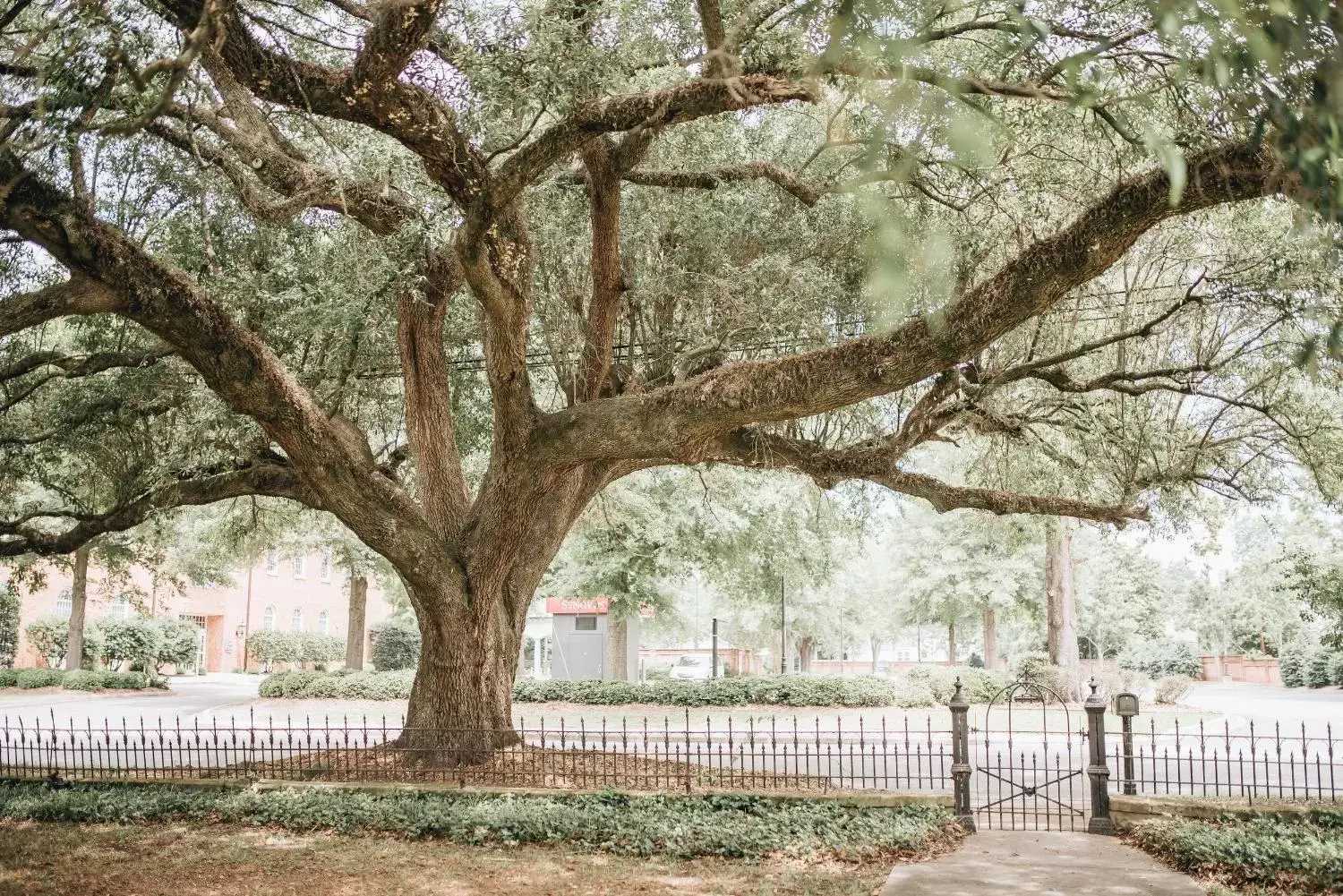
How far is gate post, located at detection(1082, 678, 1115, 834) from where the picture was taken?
9.91 m

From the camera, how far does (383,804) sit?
413 inches

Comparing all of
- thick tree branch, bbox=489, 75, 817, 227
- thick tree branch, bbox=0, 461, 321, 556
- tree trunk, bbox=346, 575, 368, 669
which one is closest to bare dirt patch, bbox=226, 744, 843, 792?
thick tree branch, bbox=0, 461, 321, 556

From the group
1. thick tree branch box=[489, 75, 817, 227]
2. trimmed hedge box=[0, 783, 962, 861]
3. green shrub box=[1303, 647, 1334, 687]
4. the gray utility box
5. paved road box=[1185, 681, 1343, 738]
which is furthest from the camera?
green shrub box=[1303, 647, 1334, 687]

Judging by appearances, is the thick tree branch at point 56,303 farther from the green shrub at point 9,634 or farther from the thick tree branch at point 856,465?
the green shrub at point 9,634

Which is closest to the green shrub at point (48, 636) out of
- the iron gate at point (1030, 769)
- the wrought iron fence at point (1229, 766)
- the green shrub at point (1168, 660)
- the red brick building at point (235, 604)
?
the red brick building at point (235, 604)

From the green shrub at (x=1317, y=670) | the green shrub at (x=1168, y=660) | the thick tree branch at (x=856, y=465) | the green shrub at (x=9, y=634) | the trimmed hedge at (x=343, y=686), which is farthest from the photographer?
the green shrub at (x=1168, y=660)

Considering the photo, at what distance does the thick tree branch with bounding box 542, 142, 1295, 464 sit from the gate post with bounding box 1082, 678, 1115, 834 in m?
3.58

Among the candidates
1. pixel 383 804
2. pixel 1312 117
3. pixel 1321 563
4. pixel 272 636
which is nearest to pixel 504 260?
pixel 383 804

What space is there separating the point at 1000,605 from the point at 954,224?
2838 centimetres

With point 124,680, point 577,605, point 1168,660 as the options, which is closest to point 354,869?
point 577,605

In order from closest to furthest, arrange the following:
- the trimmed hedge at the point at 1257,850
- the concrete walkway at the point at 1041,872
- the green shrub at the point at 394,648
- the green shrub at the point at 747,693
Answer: the concrete walkway at the point at 1041,872 < the trimmed hedge at the point at 1257,850 < the green shrub at the point at 747,693 < the green shrub at the point at 394,648

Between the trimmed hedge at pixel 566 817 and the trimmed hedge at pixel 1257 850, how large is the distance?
175cm

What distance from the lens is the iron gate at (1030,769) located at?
421 inches

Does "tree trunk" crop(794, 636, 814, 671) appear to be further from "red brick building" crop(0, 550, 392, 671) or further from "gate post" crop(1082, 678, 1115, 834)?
"gate post" crop(1082, 678, 1115, 834)
